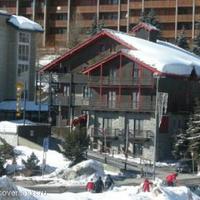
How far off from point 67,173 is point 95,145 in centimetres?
2086

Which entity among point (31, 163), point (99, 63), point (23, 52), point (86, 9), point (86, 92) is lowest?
point (31, 163)

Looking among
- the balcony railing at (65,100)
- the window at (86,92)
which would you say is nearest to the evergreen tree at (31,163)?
the window at (86,92)

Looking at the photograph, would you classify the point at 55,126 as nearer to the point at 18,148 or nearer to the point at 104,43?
the point at 104,43

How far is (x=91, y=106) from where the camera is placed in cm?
6938

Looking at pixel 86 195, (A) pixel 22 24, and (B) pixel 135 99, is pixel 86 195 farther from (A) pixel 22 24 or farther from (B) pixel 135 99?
(A) pixel 22 24

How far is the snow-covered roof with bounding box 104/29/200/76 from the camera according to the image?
6625 centimetres

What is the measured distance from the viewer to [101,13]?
11912cm

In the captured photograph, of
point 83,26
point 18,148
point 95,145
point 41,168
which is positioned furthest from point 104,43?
point 83,26

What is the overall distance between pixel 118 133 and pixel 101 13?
181 ft

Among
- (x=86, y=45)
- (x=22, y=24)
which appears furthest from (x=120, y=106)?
(x=22, y=24)

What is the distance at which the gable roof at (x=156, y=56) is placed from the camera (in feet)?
218

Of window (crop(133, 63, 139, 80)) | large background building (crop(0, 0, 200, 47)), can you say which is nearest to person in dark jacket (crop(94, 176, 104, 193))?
window (crop(133, 63, 139, 80))

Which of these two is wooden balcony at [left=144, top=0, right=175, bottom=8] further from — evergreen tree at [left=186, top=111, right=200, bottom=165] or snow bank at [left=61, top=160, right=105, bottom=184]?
snow bank at [left=61, top=160, right=105, bottom=184]

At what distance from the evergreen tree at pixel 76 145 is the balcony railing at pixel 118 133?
556 inches
